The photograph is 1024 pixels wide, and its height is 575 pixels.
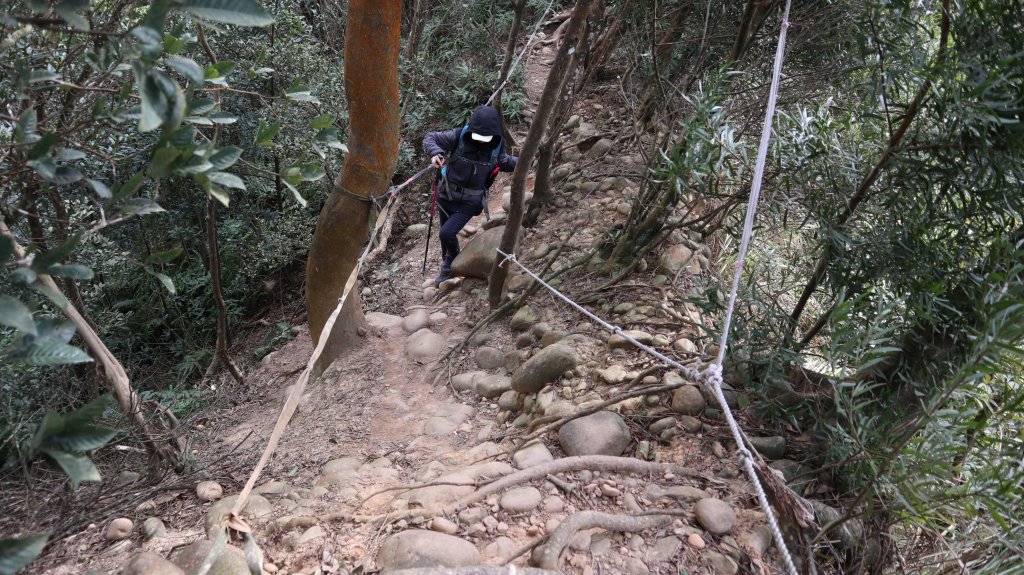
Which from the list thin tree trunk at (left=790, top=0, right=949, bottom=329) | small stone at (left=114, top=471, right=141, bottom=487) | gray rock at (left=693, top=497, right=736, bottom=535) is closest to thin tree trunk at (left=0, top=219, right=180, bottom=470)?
small stone at (left=114, top=471, right=141, bottom=487)

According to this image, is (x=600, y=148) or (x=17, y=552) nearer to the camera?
(x=17, y=552)

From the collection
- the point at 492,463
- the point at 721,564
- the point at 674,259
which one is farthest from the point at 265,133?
the point at 674,259

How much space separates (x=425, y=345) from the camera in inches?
184

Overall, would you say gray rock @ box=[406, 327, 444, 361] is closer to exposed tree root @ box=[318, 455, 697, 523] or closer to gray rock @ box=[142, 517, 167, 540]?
exposed tree root @ box=[318, 455, 697, 523]

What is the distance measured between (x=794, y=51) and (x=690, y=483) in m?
2.62

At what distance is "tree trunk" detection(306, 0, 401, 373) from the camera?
141 inches

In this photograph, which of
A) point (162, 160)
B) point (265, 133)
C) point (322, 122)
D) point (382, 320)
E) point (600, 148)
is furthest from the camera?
point (600, 148)

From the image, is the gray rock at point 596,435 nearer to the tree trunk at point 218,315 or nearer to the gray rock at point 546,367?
the gray rock at point 546,367

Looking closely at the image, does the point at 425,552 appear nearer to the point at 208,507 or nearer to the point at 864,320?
the point at 208,507

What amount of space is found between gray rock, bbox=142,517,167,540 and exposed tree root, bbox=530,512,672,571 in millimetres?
1520

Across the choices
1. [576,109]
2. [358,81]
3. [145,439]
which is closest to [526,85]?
[576,109]

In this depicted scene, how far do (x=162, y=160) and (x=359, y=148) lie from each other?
257 centimetres

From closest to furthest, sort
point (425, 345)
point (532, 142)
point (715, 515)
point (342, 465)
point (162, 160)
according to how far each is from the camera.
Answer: point (162, 160) → point (715, 515) → point (342, 465) → point (532, 142) → point (425, 345)

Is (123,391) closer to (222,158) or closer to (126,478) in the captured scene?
(126,478)
